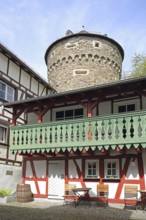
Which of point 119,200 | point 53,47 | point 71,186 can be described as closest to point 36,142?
point 71,186

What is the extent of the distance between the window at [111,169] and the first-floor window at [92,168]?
476 millimetres

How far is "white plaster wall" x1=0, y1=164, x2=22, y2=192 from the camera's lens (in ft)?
46.0

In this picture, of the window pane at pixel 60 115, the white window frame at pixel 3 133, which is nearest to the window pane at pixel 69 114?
the window pane at pixel 60 115

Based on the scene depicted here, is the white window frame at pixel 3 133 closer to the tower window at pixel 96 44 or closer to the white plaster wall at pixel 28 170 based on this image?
the white plaster wall at pixel 28 170

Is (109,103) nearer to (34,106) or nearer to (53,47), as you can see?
(34,106)

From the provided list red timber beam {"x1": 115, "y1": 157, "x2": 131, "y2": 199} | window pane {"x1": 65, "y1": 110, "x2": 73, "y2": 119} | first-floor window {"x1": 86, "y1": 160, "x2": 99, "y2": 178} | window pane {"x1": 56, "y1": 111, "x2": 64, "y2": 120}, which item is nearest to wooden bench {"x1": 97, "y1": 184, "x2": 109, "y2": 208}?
red timber beam {"x1": 115, "y1": 157, "x2": 131, "y2": 199}

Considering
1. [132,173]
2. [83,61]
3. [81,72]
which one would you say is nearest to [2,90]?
[132,173]

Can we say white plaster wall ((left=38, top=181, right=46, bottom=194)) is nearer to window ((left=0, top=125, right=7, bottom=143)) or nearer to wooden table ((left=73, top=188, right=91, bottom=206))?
wooden table ((left=73, top=188, right=91, bottom=206))

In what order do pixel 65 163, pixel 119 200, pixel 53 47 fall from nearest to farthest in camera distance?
pixel 119 200 → pixel 65 163 → pixel 53 47

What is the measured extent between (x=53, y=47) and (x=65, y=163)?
14.8 m

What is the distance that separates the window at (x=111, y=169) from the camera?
12.1m

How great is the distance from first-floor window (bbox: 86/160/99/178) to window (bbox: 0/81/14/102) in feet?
21.2

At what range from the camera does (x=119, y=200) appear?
11664 mm

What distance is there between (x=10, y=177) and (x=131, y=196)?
6.71 m
